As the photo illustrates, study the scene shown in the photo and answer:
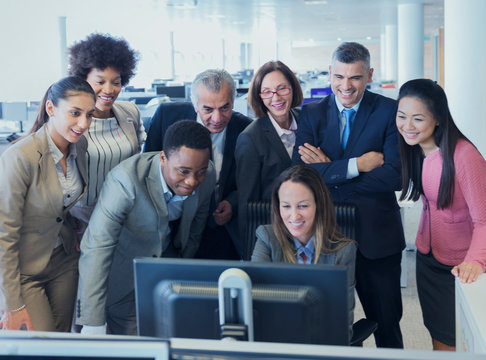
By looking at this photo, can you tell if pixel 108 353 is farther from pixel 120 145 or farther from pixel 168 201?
pixel 120 145

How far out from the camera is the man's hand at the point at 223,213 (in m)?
2.63

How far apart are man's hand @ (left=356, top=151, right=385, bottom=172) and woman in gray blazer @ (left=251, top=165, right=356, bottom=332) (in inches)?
15.1

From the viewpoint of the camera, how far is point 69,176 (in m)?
2.25

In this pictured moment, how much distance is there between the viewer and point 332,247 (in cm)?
202

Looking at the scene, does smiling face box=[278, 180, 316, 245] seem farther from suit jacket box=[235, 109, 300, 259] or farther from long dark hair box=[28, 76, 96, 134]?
long dark hair box=[28, 76, 96, 134]

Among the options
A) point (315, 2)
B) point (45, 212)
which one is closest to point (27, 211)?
point (45, 212)

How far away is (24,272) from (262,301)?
1.22 meters

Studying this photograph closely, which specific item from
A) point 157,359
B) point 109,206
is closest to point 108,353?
point 157,359

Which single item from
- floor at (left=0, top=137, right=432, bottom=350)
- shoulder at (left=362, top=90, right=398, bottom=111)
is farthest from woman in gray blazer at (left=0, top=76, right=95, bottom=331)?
floor at (left=0, top=137, right=432, bottom=350)

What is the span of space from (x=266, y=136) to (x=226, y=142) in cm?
21

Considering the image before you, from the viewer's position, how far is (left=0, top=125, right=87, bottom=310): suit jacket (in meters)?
1.99

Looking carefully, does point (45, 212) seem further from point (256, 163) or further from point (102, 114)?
point (256, 163)

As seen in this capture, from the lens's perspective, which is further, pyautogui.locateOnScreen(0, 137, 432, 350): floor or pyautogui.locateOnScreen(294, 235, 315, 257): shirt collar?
pyautogui.locateOnScreen(0, 137, 432, 350): floor

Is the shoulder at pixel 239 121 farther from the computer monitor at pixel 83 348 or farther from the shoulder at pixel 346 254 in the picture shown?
the computer monitor at pixel 83 348
